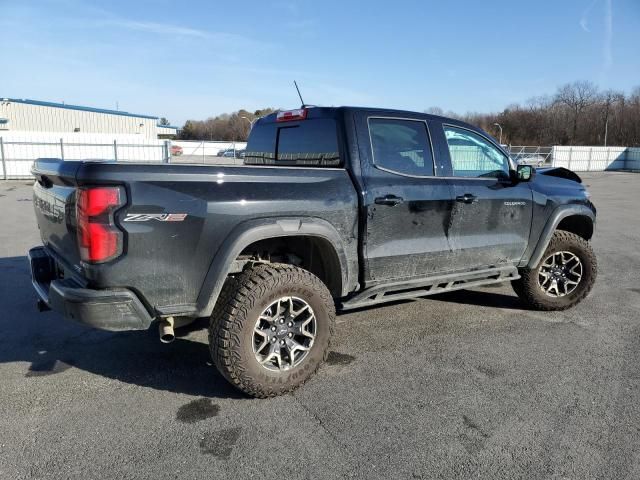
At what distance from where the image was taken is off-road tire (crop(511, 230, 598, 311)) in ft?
16.4

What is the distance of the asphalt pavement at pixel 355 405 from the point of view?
8.58 feet

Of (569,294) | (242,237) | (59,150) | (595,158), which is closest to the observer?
(242,237)

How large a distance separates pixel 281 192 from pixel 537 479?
2172 millimetres

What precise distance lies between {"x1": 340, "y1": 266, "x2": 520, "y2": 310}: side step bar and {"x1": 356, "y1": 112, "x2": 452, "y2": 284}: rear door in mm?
70

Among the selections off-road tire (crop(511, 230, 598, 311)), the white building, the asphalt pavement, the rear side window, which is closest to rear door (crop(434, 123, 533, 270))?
off-road tire (crop(511, 230, 598, 311))

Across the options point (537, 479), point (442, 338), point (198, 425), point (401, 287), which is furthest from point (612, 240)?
point (198, 425)

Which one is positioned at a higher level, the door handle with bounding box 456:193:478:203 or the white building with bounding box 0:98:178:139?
the white building with bounding box 0:98:178:139

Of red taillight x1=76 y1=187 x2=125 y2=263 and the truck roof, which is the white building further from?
red taillight x1=76 y1=187 x2=125 y2=263

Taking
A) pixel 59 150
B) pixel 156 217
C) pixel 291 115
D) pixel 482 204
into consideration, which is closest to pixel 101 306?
pixel 156 217

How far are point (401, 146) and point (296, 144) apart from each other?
89 cm

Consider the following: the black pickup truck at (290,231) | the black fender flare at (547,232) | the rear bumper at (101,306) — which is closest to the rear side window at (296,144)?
the black pickup truck at (290,231)

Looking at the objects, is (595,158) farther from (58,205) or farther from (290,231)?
(58,205)

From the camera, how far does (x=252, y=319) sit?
10.3 feet

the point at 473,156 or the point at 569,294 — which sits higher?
the point at 473,156
